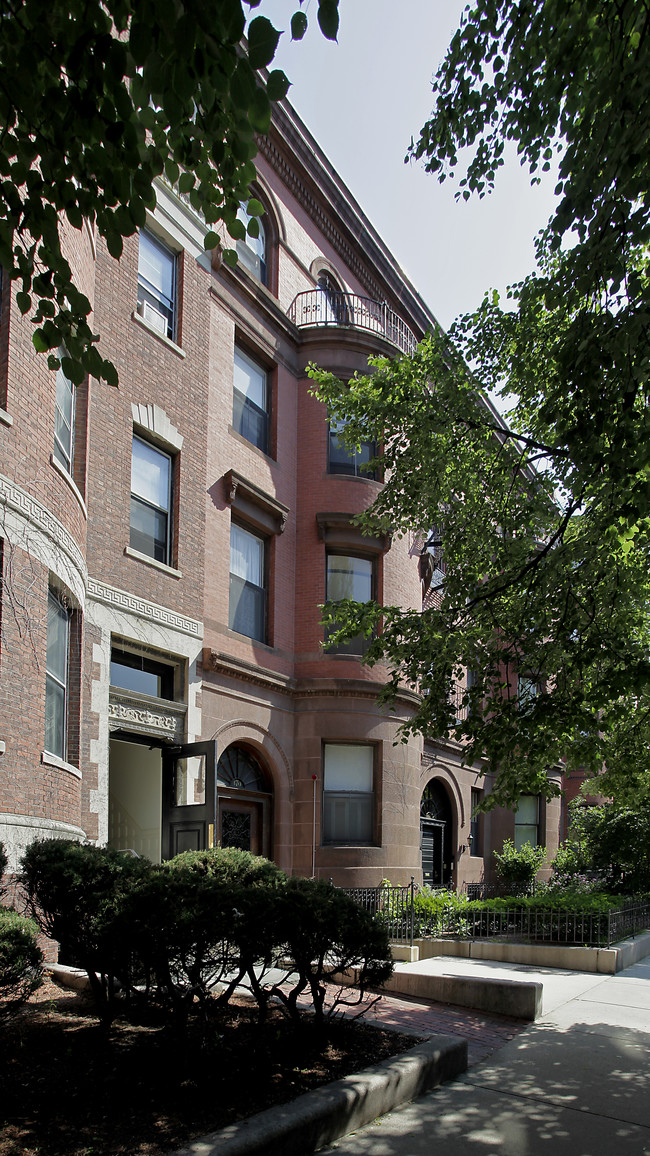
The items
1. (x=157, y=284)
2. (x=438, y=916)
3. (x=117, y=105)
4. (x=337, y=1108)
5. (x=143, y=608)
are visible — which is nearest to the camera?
(x=117, y=105)

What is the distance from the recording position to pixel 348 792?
Result: 62.4 ft

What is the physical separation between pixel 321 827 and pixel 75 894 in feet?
40.4

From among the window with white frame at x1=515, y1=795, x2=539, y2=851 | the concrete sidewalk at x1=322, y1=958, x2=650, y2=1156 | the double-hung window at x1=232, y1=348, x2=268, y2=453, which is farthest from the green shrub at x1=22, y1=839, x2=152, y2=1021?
the window with white frame at x1=515, y1=795, x2=539, y2=851

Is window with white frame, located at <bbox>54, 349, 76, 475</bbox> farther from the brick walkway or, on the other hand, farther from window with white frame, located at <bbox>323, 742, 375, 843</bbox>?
window with white frame, located at <bbox>323, 742, 375, 843</bbox>

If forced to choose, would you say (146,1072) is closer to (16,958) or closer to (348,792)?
(16,958)

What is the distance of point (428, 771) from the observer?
24156mm

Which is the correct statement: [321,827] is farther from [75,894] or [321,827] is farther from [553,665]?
[75,894]

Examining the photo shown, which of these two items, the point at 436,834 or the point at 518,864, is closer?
the point at 436,834

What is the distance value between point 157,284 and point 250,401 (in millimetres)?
3572

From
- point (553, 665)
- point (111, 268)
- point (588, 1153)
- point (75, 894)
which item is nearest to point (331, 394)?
point (111, 268)

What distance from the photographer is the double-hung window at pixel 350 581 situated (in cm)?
1958

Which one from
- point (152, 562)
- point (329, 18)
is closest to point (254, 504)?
point (152, 562)

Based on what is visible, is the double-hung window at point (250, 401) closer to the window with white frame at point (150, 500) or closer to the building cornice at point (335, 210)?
the window with white frame at point (150, 500)

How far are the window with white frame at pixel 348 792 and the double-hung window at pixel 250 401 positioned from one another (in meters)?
6.67
